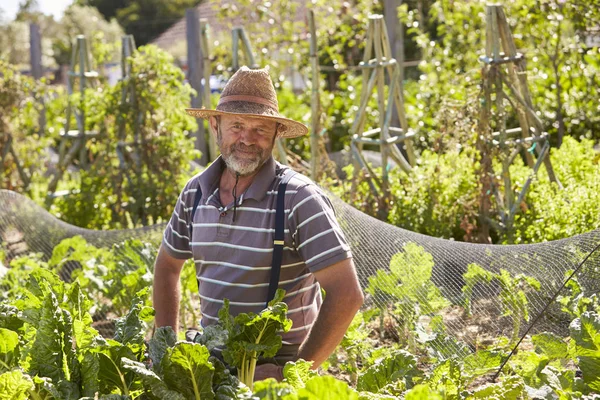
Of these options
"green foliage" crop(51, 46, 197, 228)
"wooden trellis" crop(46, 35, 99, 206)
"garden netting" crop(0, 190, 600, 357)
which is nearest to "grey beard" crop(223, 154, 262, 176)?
"garden netting" crop(0, 190, 600, 357)

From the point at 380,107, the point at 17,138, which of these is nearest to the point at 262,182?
the point at 380,107

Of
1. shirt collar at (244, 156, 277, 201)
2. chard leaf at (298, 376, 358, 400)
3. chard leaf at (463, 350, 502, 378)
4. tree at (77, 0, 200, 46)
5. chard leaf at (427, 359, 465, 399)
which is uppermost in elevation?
tree at (77, 0, 200, 46)

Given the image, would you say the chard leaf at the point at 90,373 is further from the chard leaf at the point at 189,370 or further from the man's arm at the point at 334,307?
the man's arm at the point at 334,307

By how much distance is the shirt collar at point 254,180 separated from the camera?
2.70 m

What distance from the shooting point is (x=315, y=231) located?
258 centimetres

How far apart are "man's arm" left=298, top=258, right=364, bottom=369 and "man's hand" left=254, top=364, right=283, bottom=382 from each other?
9cm

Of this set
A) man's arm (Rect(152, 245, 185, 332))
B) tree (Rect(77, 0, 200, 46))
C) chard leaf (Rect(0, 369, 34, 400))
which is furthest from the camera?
tree (Rect(77, 0, 200, 46))

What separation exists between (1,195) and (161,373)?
413 cm

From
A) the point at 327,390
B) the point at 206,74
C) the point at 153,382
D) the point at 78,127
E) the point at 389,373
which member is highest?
the point at 206,74

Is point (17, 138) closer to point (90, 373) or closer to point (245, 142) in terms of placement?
point (245, 142)

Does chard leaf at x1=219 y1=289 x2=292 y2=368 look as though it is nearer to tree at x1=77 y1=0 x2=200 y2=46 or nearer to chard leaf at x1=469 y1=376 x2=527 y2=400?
chard leaf at x1=469 y1=376 x2=527 y2=400

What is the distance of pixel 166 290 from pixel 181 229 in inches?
9.4

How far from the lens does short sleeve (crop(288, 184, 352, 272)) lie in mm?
2545

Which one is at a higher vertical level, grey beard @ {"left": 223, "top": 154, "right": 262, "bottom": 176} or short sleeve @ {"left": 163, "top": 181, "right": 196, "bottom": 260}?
grey beard @ {"left": 223, "top": 154, "right": 262, "bottom": 176}
